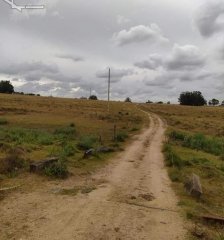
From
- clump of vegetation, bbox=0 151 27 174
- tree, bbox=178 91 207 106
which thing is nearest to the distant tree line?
tree, bbox=178 91 207 106

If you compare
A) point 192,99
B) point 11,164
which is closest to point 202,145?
point 11,164

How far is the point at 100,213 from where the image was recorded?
1137cm

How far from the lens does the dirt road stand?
991 cm

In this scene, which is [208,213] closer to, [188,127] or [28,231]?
[28,231]

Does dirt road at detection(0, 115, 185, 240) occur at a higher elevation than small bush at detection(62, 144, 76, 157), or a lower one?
lower

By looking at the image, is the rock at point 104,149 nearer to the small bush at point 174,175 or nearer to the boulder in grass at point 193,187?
the small bush at point 174,175

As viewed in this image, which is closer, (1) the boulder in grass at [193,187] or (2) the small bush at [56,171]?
(1) the boulder in grass at [193,187]

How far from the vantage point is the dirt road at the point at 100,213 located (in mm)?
9906

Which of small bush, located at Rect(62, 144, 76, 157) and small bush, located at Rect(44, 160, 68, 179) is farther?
small bush, located at Rect(62, 144, 76, 157)

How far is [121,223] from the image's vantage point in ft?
35.0

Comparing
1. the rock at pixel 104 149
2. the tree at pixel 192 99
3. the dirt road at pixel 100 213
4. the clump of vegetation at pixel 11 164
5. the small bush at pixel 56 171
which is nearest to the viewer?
the dirt road at pixel 100 213

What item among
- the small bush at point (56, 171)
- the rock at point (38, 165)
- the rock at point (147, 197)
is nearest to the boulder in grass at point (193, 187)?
the rock at point (147, 197)

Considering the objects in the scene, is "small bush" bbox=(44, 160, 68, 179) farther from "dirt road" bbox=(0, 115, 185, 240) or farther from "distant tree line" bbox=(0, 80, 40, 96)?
"distant tree line" bbox=(0, 80, 40, 96)

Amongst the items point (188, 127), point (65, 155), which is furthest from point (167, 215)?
point (188, 127)
